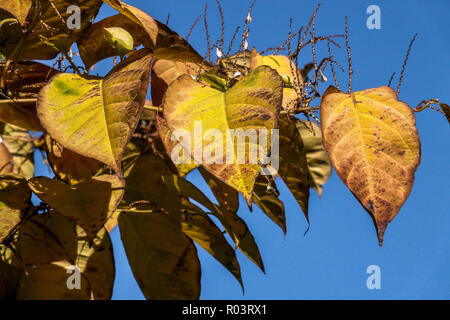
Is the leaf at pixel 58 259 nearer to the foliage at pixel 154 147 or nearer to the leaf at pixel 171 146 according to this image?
the foliage at pixel 154 147

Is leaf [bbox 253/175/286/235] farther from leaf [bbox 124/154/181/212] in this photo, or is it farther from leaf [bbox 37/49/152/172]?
leaf [bbox 37/49/152/172]

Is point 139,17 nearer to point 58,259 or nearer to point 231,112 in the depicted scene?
point 231,112

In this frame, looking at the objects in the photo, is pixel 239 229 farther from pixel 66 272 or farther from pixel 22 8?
pixel 22 8

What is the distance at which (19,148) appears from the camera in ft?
3.02

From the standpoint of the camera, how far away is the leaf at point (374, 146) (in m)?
0.38

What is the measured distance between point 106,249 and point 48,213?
81 mm

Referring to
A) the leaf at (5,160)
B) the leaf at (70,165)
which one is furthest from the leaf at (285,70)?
the leaf at (5,160)

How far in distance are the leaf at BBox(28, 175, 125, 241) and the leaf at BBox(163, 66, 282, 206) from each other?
0.09 meters

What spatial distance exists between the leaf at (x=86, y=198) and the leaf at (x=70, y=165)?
0.17 ft

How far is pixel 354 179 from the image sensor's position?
387mm

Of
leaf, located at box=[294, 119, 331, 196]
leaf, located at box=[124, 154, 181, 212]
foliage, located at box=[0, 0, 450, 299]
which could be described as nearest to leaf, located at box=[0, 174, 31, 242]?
foliage, located at box=[0, 0, 450, 299]

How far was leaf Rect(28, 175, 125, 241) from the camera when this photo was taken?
46cm

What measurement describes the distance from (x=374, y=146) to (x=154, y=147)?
36cm
